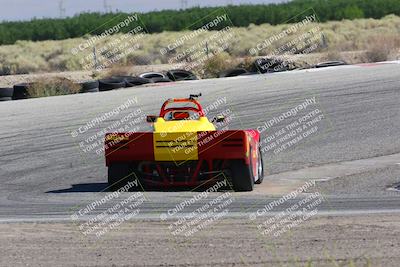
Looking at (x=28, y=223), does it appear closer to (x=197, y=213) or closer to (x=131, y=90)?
(x=197, y=213)

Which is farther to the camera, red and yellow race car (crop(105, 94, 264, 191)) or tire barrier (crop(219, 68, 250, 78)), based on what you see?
tire barrier (crop(219, 68, 250, 78))

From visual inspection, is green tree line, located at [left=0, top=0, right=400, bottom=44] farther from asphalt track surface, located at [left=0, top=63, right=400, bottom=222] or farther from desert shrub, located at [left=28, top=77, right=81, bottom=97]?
asphalt track surface, located at [left=0, top=63, right=400, bottom=222]

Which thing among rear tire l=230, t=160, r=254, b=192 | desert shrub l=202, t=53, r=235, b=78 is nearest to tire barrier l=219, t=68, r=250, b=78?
desert shrub l=202, t=53, r=235, b=78

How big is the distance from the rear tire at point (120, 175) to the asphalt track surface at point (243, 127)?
20 cm

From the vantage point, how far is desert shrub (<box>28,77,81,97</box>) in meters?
27.7

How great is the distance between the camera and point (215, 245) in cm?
932

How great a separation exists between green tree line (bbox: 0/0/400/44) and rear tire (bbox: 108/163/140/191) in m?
48.3

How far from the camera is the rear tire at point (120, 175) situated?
13438 mm

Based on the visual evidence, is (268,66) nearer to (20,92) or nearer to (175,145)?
(20,92)

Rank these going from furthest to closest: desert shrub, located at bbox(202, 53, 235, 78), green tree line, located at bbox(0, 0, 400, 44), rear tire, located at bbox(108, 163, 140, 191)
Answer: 1. green tree line, located at bbox(0, 0, 400, 44)
2. desert shrub, located at bbox(202, 53, 235, 78)
3. rear tire, located at bbox(108, 163, 140, 191)

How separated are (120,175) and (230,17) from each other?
170 feet

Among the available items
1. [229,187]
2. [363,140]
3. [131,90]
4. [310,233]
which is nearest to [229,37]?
[131,90]

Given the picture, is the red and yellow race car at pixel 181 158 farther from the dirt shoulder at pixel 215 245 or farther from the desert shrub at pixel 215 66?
the desert shrub at pixel 215 66

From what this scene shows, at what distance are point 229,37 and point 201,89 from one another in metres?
29.2
